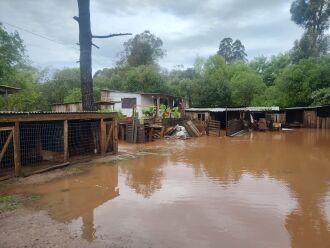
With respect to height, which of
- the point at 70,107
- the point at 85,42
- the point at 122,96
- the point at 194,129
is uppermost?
the point at 85,42

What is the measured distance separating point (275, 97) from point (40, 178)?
34.4 meters

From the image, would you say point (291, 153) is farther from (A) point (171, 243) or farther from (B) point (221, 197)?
(A) point (171, 243)

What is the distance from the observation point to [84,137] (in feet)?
48.6

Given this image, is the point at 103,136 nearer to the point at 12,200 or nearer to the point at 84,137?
the point at 84,137

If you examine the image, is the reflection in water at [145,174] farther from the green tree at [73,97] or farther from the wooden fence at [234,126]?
the green tree at [73,97]

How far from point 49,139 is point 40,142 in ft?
2.19

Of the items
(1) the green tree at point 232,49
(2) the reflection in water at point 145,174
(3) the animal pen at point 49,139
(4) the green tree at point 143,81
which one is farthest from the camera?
(1) the green tree at point 232,49

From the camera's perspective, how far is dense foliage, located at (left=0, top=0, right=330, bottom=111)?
105ft

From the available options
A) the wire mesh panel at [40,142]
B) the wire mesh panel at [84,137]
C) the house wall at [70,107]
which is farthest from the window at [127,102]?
the wire mesh panel at [40,142]

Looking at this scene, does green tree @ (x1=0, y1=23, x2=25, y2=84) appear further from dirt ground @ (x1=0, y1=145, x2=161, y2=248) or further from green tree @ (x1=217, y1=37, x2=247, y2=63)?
green tree @ (x1=217, y1=37, x2=247, y2=63)

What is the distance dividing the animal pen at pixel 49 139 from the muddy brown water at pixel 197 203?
1.70 m

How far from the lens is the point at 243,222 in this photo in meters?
6.46

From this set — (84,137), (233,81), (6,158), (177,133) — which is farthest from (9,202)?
(233,81)

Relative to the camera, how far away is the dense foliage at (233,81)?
3207 cm
